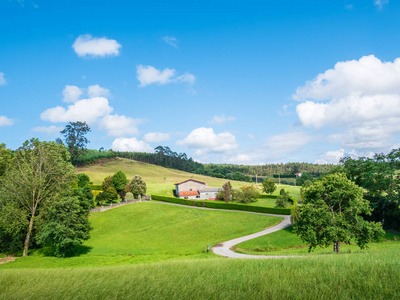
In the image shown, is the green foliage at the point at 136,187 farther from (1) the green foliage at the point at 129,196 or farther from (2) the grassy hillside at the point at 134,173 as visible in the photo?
(2) the grassy hillside at the point at 134,173

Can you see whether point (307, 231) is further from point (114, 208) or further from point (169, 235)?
point (114, 208)

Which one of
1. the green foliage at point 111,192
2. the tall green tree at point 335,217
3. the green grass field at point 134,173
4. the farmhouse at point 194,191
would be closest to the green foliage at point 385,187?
the tall green tree at point 335,217

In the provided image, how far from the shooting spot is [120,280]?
5.03m

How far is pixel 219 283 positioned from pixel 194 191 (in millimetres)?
77931

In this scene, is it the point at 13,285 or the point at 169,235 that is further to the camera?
the point at 169,235

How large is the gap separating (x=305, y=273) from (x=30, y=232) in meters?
39.9

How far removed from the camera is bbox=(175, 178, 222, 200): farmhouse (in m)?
79.4

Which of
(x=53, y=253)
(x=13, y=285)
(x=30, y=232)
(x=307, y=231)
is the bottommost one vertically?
(x=53, y=253)

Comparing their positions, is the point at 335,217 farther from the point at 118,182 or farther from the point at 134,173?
the point at 134,173

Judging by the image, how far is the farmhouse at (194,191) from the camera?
3125 inches

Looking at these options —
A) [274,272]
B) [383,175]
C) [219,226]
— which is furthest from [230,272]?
[383,175]

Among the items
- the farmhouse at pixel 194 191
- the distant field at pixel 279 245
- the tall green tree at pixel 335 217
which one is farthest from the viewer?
the farmhouse at pixel 194 191

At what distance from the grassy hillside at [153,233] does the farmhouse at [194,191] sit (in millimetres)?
16603

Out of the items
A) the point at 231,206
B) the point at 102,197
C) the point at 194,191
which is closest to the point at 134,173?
the point at 194,191
